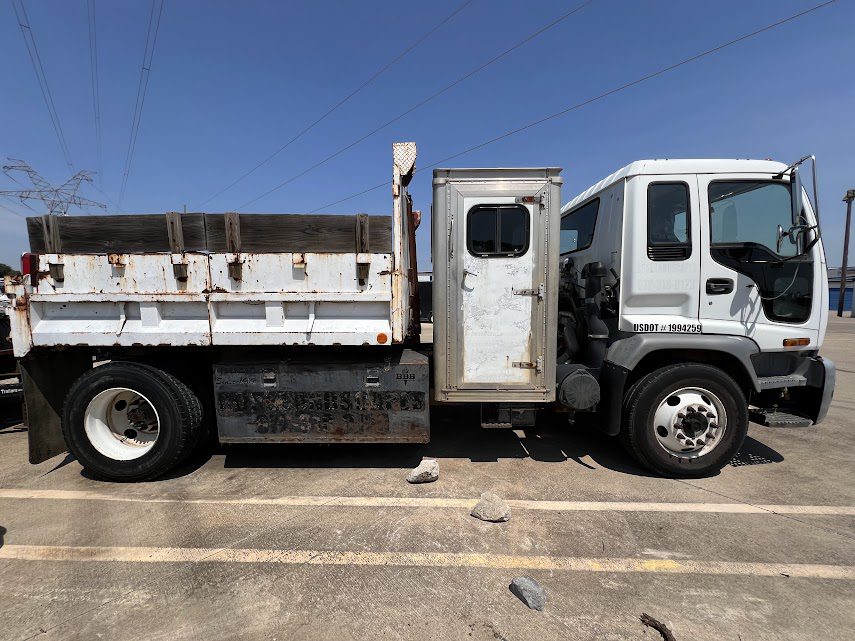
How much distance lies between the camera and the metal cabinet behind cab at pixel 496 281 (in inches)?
133

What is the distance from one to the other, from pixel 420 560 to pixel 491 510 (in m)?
0.67

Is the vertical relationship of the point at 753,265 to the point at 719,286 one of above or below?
above

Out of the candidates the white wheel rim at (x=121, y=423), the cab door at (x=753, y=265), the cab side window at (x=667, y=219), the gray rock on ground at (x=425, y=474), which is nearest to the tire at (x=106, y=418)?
the white wheel rim at (x=121, y=423)

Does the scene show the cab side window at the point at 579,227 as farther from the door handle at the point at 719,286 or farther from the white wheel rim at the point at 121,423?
the white wheel rim at the point at 121,423

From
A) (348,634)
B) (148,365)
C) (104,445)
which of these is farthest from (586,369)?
(104,445)

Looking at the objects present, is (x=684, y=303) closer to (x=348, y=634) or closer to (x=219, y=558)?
(x=348, y=634)

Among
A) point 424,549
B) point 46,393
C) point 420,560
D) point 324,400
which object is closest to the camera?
point 420,560

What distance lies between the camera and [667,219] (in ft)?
11.4

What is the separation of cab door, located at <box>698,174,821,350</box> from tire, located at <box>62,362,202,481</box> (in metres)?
4.58

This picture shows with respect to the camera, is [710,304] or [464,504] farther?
[710,304]

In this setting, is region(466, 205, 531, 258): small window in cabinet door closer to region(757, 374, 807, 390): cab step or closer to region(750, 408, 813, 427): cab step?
region(757, 374, 807, 390): cab step

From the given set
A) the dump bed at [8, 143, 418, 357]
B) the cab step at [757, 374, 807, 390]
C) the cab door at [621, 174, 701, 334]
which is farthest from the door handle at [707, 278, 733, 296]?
the dump bed at [8, 143, 418, 357]

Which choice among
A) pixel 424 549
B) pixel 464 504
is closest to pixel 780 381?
pixel 464 504

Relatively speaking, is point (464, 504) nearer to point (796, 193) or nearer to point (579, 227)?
point (579, 227)
